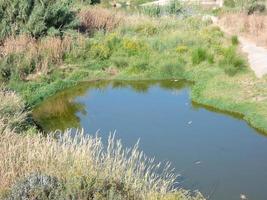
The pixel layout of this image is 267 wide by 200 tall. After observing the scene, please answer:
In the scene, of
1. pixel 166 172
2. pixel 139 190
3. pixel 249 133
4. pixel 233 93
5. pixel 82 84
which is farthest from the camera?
pixel 82 84

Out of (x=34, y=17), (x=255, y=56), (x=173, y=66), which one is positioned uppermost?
(x=34, y=17)

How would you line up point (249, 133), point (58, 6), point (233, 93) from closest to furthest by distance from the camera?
1. point (249, 133)
2. point (233, 93)
3. point (58, 6)

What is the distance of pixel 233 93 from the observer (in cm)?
1455

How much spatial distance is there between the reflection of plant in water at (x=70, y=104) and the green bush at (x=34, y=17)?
3.49 metres

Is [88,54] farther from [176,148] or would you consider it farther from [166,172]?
[166,172]

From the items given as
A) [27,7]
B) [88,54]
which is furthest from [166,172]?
[27,7]

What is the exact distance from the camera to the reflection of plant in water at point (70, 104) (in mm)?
13339

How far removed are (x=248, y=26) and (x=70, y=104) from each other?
1051cm

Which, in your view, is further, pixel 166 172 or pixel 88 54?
pixel 88 54

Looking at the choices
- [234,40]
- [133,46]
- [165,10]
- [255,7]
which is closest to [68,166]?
[133,46]

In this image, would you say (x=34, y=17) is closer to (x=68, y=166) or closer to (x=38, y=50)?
(x=38, y=50)

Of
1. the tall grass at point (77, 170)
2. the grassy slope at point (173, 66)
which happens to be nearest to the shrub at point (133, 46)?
the grassy slope at point (173, 66)

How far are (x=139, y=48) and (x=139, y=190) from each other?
12376 mm

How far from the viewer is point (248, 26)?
73.0 ft
